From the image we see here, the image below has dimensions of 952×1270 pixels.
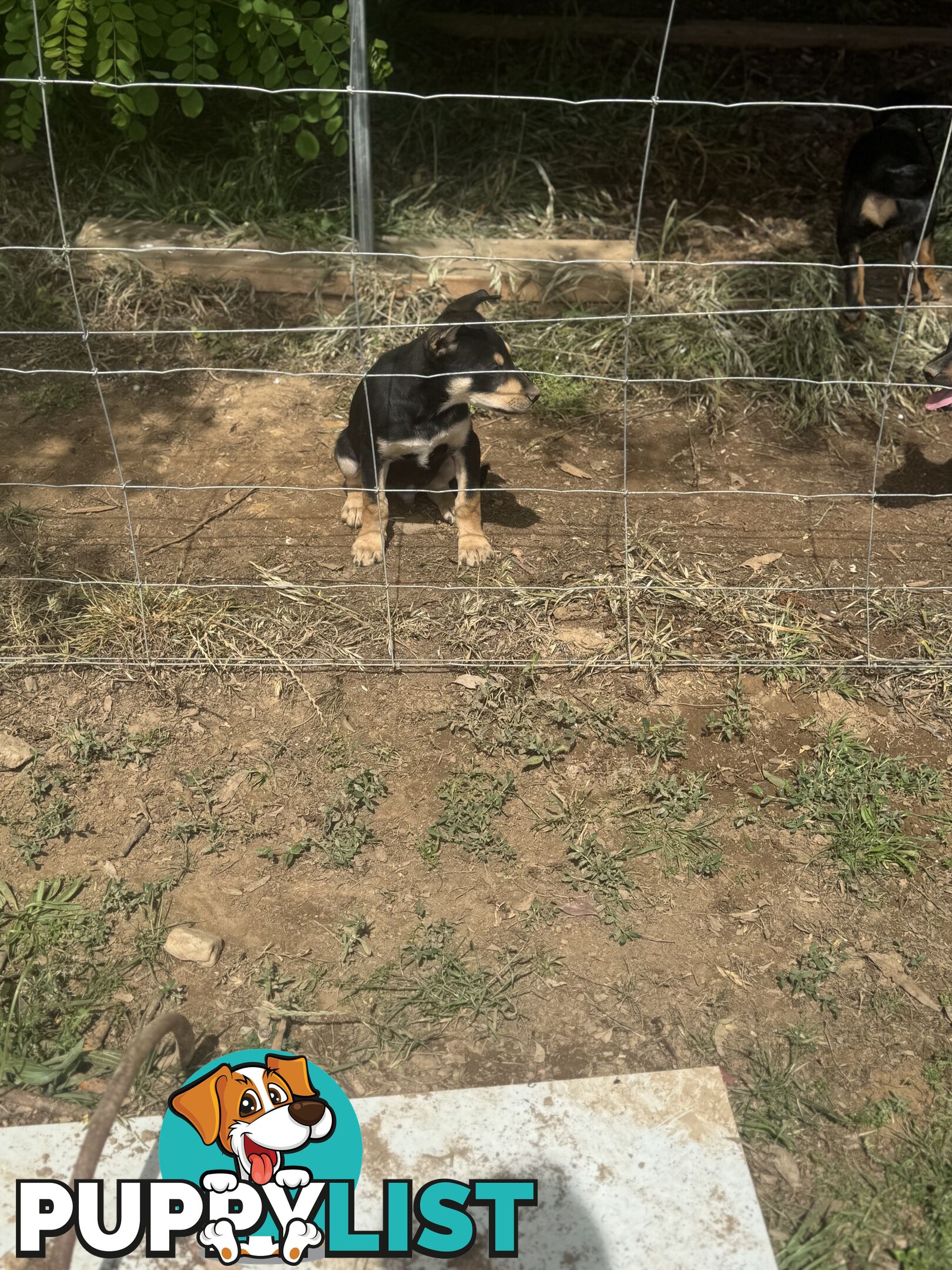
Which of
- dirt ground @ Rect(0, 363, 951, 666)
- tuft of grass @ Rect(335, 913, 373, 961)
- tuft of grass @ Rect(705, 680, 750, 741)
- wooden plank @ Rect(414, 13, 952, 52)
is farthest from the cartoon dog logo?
wooden plank @ Rect(414, 13, 952, 52)

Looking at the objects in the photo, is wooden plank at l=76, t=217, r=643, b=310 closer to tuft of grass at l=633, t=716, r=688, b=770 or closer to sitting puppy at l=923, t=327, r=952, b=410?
sitting puppy at l=923, t=327, r=952, b=410

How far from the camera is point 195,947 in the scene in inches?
129

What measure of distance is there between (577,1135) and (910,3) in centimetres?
912

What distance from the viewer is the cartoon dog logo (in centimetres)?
265

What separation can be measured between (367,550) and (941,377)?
254cm

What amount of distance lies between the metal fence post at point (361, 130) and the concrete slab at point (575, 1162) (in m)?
Answer: 3.82

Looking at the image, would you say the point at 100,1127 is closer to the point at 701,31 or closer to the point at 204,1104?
the point at 204,1104

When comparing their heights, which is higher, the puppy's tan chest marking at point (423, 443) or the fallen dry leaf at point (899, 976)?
the puppy's tan chest marking at point (423, 443)

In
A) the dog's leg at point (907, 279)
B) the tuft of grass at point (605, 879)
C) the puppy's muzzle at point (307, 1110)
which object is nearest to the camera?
the puppy's muzzle at point (307, 1110)

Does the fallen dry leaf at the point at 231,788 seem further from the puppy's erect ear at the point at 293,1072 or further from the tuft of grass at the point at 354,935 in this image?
the puppy's erect ear at the point at 293,1072

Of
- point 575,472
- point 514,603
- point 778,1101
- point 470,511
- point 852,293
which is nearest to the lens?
point 778,1101

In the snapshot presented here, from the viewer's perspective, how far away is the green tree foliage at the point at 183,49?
555 cm

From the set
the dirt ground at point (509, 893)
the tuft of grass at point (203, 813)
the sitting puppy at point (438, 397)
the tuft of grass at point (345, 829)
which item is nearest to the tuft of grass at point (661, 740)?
the dirt ground at point (509, 893)

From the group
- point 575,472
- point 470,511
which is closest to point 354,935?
point 470,511
